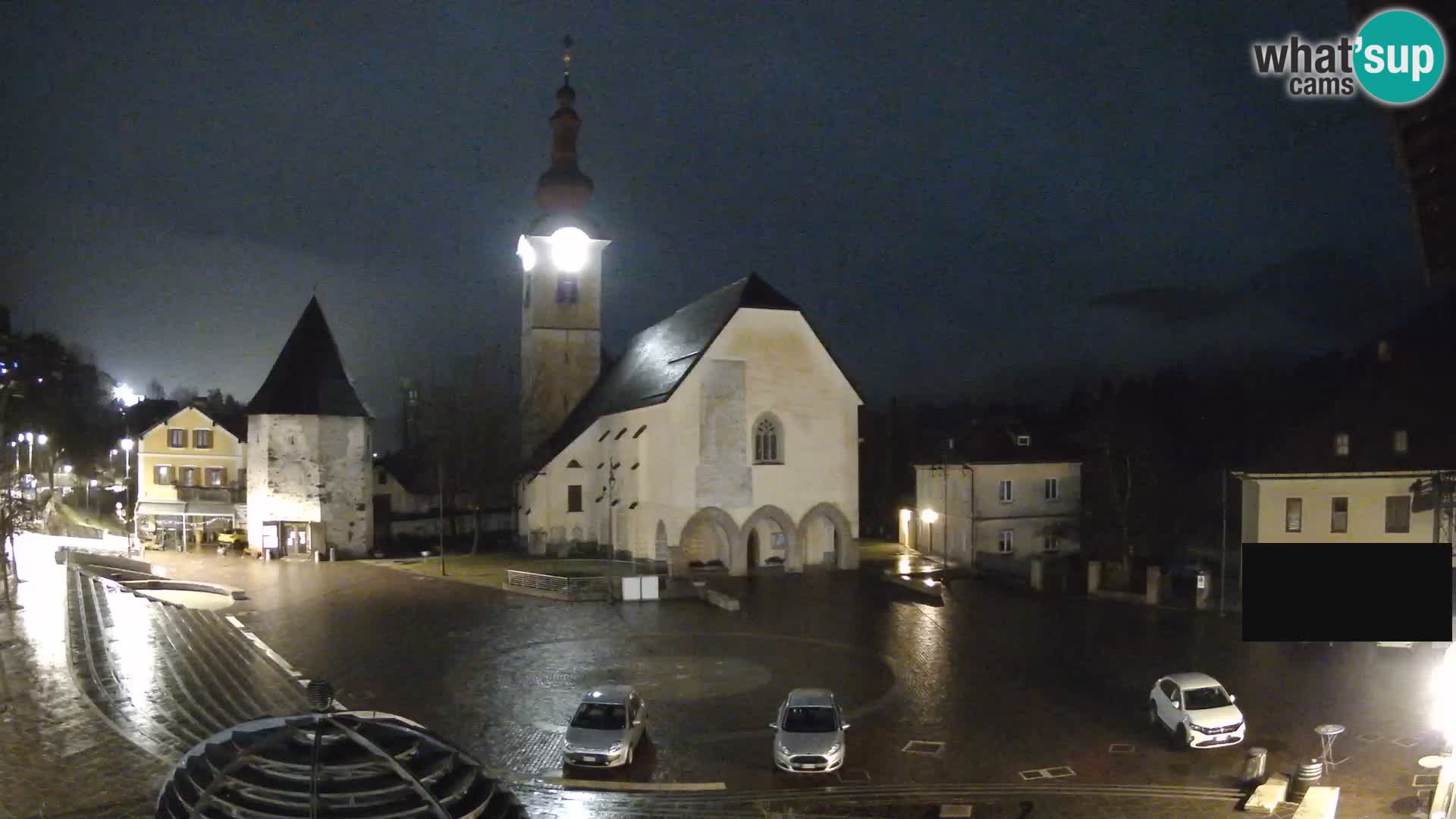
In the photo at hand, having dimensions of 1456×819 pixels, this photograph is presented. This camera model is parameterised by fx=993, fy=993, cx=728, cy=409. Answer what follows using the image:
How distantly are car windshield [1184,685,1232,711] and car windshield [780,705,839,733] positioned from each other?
20.0ft

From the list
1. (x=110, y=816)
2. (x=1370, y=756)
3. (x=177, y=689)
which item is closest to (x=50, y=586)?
(x=177, y=689)

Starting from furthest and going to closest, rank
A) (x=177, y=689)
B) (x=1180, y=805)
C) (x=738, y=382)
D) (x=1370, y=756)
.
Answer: (x=738, y=382) < (x=177, y=689) < (x=1370, y=756) < (x=1180, y=805)

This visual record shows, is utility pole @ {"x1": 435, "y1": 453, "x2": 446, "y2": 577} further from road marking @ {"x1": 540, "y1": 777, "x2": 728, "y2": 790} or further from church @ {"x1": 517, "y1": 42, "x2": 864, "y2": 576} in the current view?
road marking @ {"x1": 540, "y1": 777, "x2": 728, "y2": 790}

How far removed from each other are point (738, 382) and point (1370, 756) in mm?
27914

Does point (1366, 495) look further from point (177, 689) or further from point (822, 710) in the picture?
point (177, 689)

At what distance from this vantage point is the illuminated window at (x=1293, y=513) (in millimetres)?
27203

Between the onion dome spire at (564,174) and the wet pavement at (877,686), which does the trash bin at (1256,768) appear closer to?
the wet pavement at (877,686)

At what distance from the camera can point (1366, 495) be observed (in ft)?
85.9

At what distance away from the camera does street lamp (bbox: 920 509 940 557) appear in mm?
45094

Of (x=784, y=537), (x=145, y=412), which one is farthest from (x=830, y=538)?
(x=145, y=412)

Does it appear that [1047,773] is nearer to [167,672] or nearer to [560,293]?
[167,672]

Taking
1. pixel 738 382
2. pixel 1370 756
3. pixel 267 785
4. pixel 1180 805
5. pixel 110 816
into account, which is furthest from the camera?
pixel 738 382

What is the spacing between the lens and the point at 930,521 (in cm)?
4628
